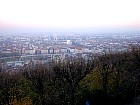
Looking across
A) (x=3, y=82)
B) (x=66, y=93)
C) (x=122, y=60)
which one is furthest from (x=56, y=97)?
(x=122, y=60)

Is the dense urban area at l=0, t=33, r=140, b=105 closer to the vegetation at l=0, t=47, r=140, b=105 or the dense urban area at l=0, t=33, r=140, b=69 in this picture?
the vegetation at l=0, t=47, r=140, b=105

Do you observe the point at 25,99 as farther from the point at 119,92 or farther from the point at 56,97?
the point at 119,92

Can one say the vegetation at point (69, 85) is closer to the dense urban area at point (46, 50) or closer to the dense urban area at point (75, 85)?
the dense urban area at point (75, 85)

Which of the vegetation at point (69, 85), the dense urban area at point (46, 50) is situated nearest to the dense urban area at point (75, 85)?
the vegetation at point (69, 85)

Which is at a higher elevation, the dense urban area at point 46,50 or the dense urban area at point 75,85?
the dense urban area at point 75,85

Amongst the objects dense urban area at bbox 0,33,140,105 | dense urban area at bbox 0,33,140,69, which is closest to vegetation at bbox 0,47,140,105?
dense urban area at bbox 0,33,140,105

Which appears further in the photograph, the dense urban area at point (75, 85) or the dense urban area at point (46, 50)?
the dense urban area at point (46, 50)

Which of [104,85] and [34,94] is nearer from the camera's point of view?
[34,94]

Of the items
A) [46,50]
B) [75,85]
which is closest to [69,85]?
[75,85]
